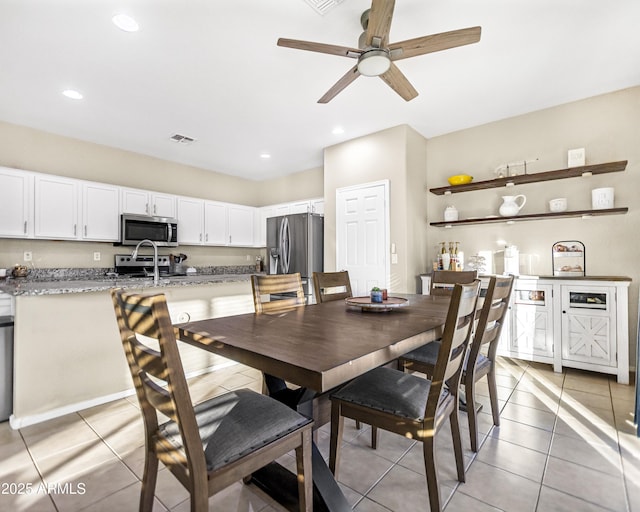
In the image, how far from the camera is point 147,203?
4613 millimetres

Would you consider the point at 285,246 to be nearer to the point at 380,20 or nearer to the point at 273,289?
the point at 273,289

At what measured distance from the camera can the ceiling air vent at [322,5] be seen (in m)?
2.03

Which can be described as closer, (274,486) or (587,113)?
(274,486)

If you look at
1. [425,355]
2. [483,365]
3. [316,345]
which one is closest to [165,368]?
[316,345]

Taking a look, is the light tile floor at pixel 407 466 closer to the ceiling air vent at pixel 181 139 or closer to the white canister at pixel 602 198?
the white canister at pixel 602 198

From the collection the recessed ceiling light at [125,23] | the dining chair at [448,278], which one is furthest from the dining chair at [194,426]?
the recessed ceiling light at [125,23]

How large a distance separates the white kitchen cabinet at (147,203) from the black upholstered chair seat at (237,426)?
402cm

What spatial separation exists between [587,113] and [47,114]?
18.8 ft

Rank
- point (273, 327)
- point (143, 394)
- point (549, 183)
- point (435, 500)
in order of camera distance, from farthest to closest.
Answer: point (549, 183)
point (273, 327)
point (435, 500)
point (143, 394)

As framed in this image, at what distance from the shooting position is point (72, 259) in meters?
4.20

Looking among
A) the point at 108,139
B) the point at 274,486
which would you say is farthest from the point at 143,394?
the point at 108,139

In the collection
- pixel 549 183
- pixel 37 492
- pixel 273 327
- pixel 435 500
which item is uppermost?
pixel 549 183

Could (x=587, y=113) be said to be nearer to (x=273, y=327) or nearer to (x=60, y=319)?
(x=273, y=327)

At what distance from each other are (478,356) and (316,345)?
1.37 metres
